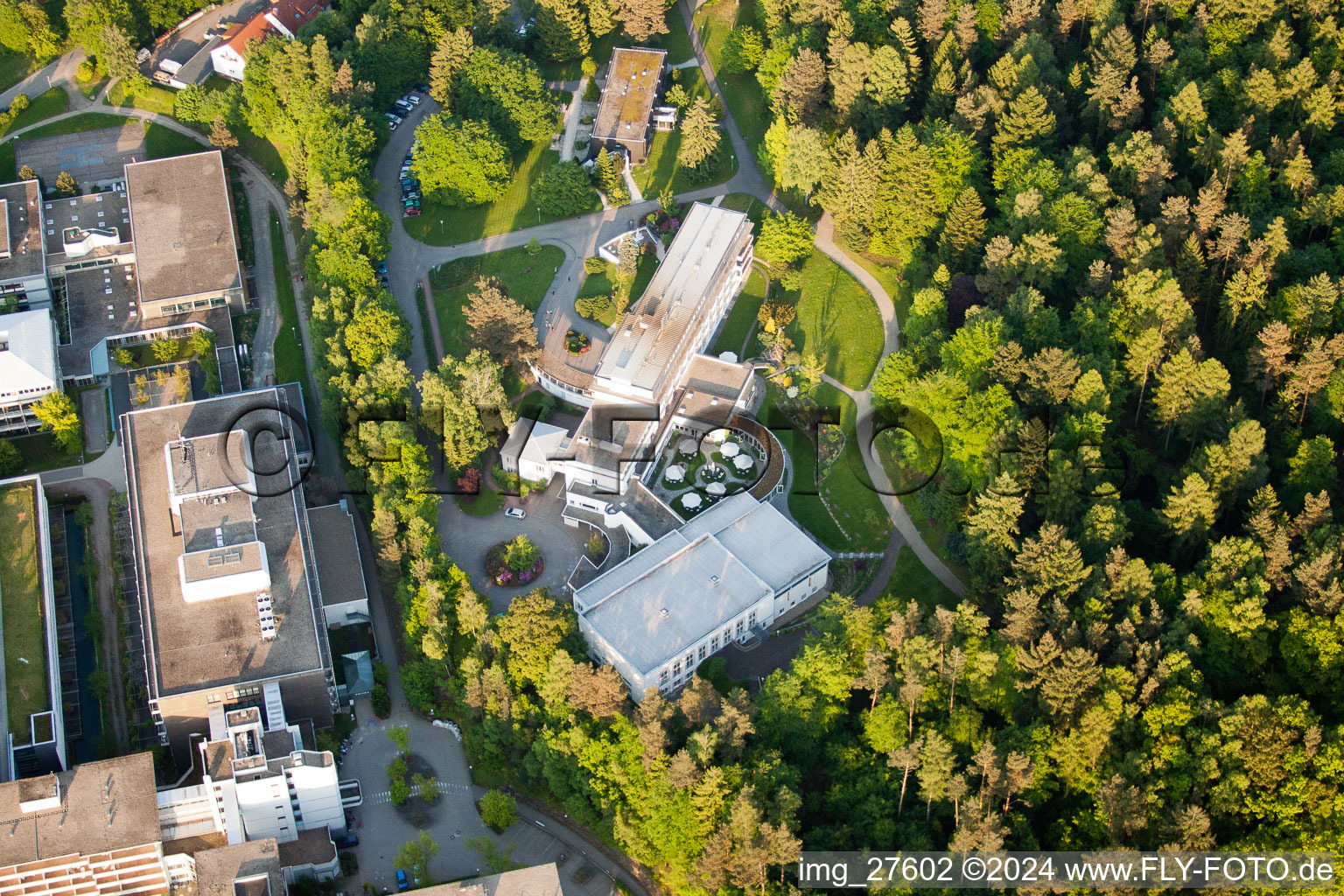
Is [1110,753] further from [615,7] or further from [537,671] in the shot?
[615,7]

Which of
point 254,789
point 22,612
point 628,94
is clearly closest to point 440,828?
point 254,789

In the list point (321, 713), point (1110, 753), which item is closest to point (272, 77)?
point (321, 713)

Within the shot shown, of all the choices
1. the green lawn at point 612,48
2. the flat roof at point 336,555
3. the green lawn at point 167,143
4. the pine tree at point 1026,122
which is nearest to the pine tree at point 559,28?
the green lawn at point 612,48

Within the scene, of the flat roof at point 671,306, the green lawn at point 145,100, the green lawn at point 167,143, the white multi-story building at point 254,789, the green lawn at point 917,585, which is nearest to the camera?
the white multi-story building at point 254,789

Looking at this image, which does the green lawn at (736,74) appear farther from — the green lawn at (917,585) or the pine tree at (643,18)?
the green lawn at (917,585)

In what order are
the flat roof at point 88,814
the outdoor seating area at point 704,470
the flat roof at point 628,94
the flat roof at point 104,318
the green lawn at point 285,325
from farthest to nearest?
the flat roof at point 628,94 → the green lawn at point 285,325 → the flat roof at point 104,318 → the outdoor seating area at point 704,470 → the flat roof at point 88,814

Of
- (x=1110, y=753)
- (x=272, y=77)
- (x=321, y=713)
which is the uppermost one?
(x=272, y=77)
